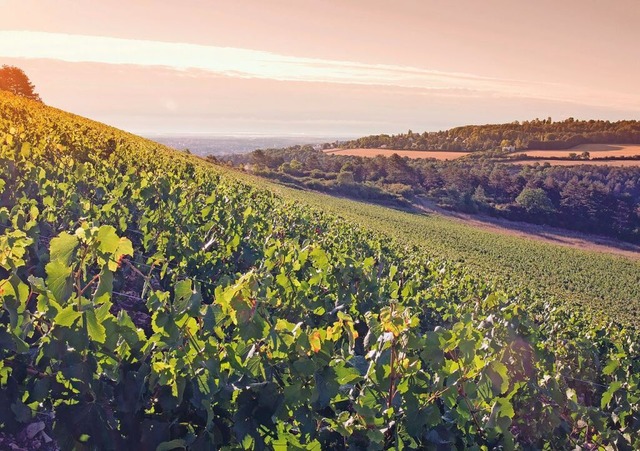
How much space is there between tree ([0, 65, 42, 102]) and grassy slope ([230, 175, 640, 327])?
36606 millimetres

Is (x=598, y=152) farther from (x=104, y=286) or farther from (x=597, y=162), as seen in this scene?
(x=104, y=286)

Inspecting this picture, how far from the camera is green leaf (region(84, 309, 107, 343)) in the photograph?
2.05m

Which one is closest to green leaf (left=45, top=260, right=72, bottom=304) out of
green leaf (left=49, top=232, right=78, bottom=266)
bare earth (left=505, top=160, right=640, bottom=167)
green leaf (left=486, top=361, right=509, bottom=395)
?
green leaf (left=49, top=232, right=78, bottom=266)

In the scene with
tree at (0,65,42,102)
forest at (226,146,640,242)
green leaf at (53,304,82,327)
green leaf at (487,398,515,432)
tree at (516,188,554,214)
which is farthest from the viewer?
tree at (516,188,554,214)

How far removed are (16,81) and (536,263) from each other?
6250 cm

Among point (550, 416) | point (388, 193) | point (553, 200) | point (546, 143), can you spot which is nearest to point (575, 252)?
point (388, 193)

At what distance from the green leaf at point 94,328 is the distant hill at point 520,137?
5623 inches

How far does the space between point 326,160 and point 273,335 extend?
107m

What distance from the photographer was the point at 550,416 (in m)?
4.30

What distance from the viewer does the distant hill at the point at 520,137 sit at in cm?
13600

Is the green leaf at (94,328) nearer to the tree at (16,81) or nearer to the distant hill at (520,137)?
the tree at (16,81)

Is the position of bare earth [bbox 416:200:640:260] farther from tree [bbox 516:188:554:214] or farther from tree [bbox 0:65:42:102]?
tree [bbox 0:65:42:102]

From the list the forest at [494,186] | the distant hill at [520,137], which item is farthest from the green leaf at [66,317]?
the distant hill at [520,137]

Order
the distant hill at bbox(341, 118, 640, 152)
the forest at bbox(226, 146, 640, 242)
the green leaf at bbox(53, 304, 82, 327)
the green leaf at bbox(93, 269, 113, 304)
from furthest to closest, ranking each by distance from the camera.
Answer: the distant hill at bbox(341, 118, 640, 152) < the forest at bbox(226, 146, 640, 242) < the green leaf at bbox(93, 269, 113, 304) < the green leaf at bbox(53, 304, 82, 327)
